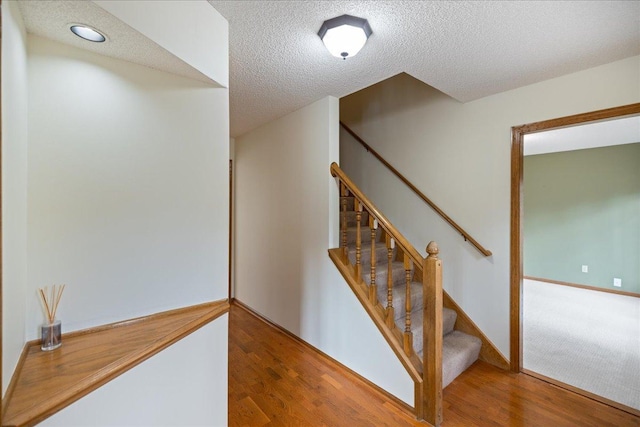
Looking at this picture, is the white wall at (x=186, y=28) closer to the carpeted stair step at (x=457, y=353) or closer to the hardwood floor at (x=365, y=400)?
the hardwood floor at (x=365, y=400)

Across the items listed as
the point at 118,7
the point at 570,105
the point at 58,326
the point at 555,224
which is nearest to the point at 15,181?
the point at 58,326

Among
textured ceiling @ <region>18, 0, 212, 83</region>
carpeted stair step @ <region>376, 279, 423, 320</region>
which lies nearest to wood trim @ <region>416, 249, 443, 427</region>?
carpeted stair step @ <region>376, 279, 423, 320</region>

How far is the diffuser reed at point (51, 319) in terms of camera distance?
3.53ft

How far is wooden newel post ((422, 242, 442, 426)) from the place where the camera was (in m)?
1.79

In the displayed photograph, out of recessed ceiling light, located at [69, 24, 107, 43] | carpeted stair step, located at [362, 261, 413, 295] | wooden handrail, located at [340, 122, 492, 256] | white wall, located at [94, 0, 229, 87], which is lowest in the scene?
carpeted stair step, located at [362, 261, 413, 295]

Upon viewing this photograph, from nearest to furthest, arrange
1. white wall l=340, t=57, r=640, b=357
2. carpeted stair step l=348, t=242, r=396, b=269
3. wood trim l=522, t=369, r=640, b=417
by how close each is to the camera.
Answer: wood trim l=522, t=369, r=640, b=417, white wall l=340, t=57, r=640, b=357, carpeted stair step l=348, t=242, r=396, b=269

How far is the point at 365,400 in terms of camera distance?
2021mm

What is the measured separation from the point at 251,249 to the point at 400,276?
1.82m

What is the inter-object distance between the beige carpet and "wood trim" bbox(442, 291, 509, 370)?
235 mm

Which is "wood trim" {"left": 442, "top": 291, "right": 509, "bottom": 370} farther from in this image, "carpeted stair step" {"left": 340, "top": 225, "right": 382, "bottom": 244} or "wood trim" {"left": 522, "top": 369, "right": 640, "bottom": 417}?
"carpeted stair step" {"left": 340, "top": 225, "right": 382, "bottom": 244}

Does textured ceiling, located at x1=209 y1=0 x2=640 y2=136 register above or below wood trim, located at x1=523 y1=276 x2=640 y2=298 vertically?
above

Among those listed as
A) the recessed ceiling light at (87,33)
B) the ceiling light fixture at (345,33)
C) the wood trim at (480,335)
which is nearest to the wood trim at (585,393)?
the wood trim at (480,335)

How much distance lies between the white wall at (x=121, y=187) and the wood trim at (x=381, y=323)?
108 cm

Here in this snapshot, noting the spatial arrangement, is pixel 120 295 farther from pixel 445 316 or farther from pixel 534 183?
pixel 534 183
